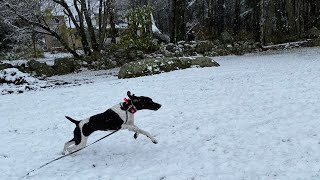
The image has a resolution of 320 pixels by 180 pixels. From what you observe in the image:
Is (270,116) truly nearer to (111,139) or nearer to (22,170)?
(111,139)

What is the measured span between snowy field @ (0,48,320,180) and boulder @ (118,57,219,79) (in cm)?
501

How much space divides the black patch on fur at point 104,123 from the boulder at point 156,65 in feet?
39.8

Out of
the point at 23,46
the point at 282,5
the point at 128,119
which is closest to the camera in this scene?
the point at 128,119

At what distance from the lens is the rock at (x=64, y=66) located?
23.4 meters

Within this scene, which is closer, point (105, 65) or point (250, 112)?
point (250, 112)

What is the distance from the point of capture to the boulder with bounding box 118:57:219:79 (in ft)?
61.0

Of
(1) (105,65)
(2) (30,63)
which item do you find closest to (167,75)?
(1) (105,65)

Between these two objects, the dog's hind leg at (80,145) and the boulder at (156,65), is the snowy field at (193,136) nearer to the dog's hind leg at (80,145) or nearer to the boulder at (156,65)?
the dog's hind leg at (80,145)

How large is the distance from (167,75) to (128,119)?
36.7ft

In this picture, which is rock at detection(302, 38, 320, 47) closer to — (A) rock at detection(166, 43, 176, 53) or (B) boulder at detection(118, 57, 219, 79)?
(A) rock at detection(166, 43, 176, 53)

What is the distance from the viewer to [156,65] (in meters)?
19.1

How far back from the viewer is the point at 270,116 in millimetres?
8250

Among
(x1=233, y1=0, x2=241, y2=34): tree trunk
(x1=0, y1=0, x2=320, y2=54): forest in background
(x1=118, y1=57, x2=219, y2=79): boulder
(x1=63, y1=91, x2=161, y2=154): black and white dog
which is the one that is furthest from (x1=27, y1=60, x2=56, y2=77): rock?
(x1=233, y1=0, x2=241, y2=34): tree trunk

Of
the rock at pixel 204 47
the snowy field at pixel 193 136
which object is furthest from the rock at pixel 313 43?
the snowy field at pixel 193 136
